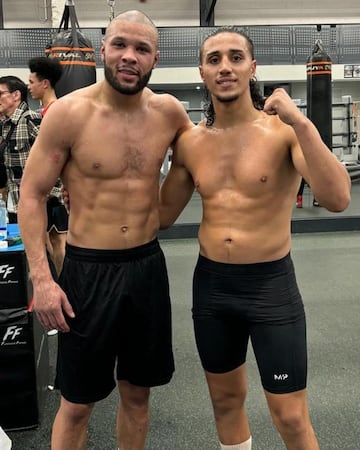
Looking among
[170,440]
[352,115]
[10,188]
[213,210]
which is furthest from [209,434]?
[352,115]

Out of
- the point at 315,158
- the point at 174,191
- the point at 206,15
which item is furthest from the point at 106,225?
the point at 206,15

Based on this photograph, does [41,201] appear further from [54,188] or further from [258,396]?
[54,188]

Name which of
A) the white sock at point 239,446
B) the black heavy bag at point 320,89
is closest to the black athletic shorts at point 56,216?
the white sock at point 239,446

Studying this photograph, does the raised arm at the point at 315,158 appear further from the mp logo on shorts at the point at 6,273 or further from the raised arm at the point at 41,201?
the mp logo on shorts at the point at 6,273

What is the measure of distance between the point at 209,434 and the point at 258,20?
35.3ft

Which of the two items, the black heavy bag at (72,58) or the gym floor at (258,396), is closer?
the gym floor at (258,396)

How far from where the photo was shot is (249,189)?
1.68m

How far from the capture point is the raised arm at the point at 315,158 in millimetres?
1459

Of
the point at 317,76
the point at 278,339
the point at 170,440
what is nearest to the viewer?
the point at 278,339

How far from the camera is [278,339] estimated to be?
5.41 ft

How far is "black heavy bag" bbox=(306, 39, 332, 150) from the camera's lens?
21.9 feet

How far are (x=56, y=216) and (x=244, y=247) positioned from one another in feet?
6.52

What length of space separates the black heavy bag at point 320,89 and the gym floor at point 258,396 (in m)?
3.00

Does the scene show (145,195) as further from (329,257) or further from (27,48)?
(27,48)
